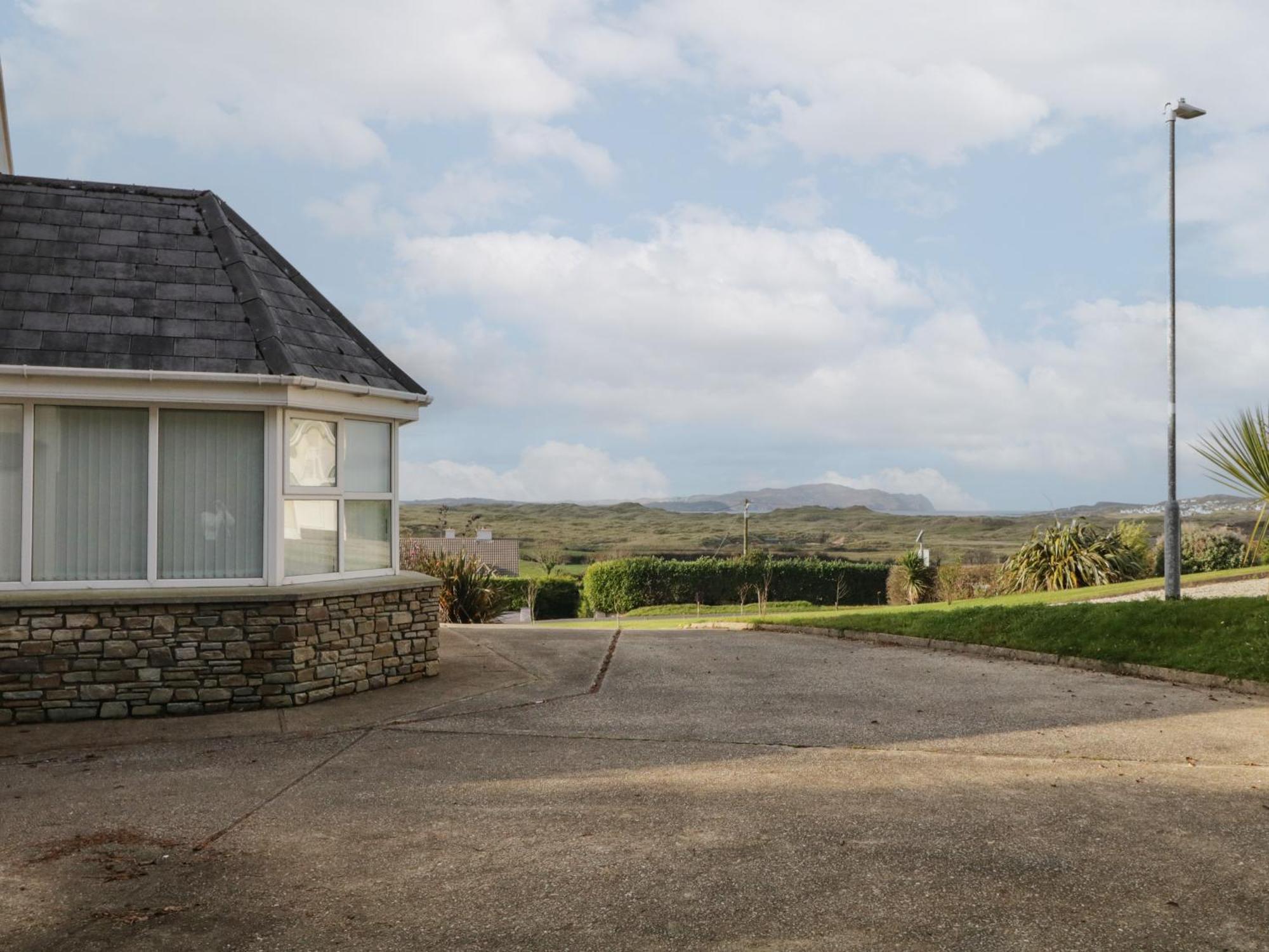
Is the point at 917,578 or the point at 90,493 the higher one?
the point at 90,493

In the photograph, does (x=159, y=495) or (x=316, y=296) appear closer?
(x=159, y=495)

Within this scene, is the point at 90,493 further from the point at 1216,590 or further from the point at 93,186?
the point at 1216,590

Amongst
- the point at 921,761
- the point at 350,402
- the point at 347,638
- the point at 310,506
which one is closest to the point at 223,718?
the point at 347,638

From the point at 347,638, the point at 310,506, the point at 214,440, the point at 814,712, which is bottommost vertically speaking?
the point at 814,712

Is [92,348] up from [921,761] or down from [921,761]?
up

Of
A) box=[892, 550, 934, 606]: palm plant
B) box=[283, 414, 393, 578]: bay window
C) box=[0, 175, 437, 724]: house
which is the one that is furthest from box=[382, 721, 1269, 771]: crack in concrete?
box=[892, 550, 934, 606]: palm plant

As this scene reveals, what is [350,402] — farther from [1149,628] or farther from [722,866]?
[1149,628]

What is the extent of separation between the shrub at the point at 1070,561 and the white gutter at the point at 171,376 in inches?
815

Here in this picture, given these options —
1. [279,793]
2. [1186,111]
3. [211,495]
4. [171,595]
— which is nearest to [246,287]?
[211,495]

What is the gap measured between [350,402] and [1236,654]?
392 inches

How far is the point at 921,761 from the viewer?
7.40 metres

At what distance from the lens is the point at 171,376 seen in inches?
355

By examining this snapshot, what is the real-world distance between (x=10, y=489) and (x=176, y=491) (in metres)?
1.40

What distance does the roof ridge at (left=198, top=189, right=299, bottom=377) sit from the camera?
947 cm
